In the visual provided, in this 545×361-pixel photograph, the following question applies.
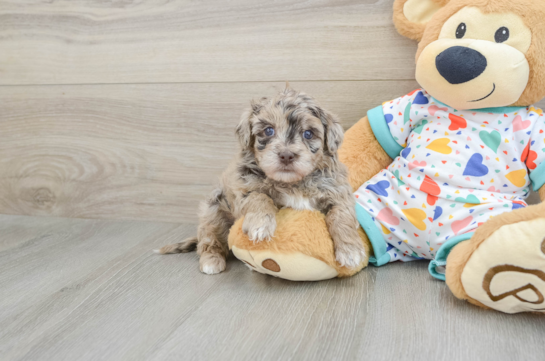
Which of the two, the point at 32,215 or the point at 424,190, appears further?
the point at 32,215

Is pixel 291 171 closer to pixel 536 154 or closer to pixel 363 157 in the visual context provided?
pixel 363 157

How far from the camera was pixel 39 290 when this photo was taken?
4.97ft

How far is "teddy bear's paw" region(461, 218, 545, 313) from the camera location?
1.09 m

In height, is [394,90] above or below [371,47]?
below

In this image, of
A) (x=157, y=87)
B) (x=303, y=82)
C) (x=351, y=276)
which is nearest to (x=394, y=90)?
(x=303, y=82)

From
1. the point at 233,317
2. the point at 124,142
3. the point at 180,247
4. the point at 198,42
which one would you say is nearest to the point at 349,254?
the point at 233,317

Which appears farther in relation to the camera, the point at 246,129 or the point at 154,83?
the point at 154,83

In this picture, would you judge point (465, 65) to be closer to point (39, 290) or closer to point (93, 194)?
point (39, 290)

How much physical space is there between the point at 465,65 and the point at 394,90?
1.82ft

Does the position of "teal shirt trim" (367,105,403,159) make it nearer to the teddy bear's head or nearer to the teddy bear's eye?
the teddy bear's head

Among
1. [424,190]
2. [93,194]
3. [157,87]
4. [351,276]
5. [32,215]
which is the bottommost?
→ [32,215]

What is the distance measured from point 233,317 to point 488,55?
112 cm

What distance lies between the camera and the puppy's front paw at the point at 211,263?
64.1 inches

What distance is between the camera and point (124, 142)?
2.28 m
